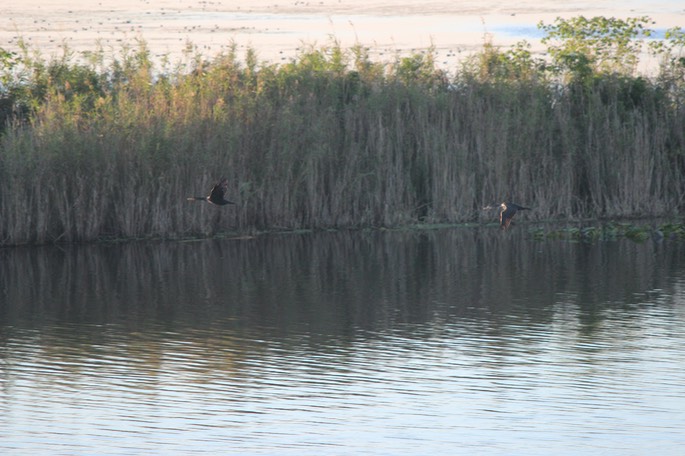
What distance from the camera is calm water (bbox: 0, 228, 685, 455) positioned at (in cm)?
624

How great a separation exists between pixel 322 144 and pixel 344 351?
26.9 ft

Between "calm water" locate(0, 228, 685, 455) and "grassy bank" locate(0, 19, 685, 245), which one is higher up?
"grassy bank" locate(0, 19, 685, 245)

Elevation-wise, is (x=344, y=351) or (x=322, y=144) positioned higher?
(x=322, y=144)

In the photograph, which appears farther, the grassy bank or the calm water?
the grassy bank

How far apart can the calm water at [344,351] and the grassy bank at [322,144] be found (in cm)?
110

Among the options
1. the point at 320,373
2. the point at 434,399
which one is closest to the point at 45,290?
the point at 320,373

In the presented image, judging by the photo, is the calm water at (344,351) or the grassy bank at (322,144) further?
the grassy bank at (322,144)

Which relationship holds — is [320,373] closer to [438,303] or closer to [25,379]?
[25,379]

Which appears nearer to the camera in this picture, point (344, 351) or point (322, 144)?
point (344, 351)

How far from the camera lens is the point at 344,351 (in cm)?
853

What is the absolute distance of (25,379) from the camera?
302 inches

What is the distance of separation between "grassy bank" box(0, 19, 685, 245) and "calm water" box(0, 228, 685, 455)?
110cm

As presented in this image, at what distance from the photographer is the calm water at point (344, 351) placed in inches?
246

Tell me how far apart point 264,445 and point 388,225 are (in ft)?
34.5
